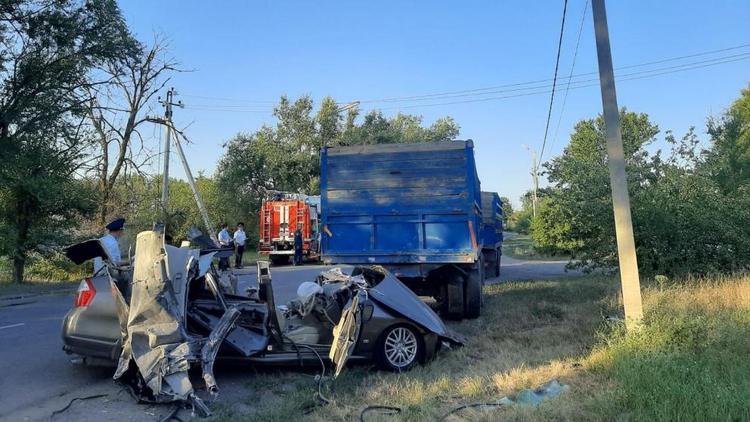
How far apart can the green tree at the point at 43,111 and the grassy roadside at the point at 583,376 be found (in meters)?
14.7

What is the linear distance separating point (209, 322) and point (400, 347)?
2150 mm

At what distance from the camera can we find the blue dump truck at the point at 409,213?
9508 mm

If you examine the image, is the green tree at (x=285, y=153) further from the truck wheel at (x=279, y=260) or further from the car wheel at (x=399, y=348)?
the car wheel at (x=399, y=348)

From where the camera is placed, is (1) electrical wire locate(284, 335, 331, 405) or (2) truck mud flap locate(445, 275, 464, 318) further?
(2) truck mud flap locate(445, 275, 464, 318)

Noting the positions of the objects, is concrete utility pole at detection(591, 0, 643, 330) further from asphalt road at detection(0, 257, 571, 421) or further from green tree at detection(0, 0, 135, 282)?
green tree at detection(0, 0, 135, 282)

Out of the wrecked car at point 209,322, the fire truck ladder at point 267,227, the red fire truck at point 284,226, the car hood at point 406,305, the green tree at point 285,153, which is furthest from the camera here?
the green tree at point 285,153

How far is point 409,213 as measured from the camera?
968 centimetres

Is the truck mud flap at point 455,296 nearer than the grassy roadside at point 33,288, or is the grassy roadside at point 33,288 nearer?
the truck mud flap at point 455,296

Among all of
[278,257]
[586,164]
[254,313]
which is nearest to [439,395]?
[254,313]

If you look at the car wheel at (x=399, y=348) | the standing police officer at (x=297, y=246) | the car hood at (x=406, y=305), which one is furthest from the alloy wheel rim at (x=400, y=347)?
the standing police officer at (x=297, y=246)

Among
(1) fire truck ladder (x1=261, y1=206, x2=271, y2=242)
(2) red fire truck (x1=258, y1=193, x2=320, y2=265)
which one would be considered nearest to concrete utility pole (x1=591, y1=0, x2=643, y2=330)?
(2) red fire truck (x1=258, y1=193, x2=320, y2=265)

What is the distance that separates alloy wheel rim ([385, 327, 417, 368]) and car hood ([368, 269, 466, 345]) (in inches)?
7.5

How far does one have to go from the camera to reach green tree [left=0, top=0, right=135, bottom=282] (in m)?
17.2

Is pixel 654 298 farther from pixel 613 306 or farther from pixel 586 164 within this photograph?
pixel 586 164
